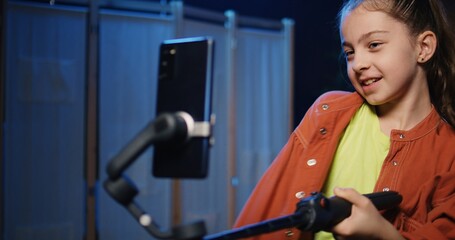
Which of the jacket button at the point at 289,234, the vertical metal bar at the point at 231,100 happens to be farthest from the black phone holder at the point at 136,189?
the vertical metal bar at the point at 231,100

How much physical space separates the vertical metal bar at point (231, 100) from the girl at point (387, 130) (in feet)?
8.49

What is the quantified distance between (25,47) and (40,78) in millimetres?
218

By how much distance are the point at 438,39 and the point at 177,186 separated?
2.58 m

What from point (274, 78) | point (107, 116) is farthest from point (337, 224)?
point (274, 78)

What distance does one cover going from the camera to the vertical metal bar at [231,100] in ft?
11.8

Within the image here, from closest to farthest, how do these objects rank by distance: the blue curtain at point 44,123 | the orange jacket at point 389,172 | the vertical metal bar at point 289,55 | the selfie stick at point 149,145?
1. the selfie stick at point 149,145
2. the orange jacket at point 389,172
3. the blue curtain at point 44,123
4. the vertical metal bar at point 289,55

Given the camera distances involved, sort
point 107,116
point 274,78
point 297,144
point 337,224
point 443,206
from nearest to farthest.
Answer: point 337,224 → point 443,206 → point 297,144 → point 107,116 → point 274,78

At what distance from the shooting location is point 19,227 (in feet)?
9.34

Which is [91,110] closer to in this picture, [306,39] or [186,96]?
[306,39]

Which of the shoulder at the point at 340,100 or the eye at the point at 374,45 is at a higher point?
the eye at the point at 374,45

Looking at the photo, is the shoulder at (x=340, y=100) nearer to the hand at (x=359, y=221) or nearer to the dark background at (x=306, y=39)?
the hand at (x=359, y=221)

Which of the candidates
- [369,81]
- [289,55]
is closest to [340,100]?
[369,81]

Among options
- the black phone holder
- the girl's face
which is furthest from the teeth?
the black phone holder

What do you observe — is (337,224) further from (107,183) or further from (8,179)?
(8,179)
